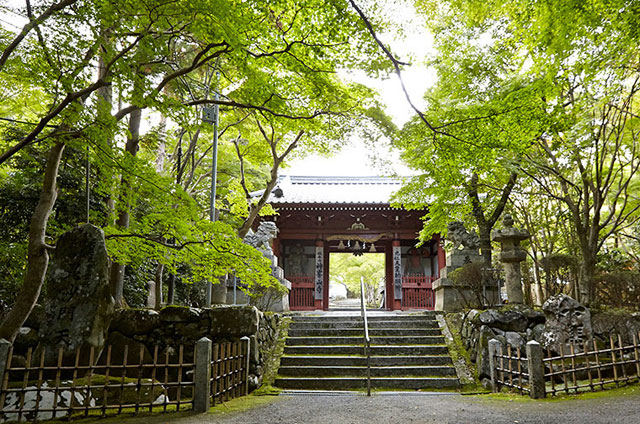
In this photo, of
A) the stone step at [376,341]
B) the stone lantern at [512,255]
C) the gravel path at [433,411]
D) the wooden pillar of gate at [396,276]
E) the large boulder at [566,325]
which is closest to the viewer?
the gravel path at [433,411]

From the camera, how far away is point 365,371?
785 centimetres

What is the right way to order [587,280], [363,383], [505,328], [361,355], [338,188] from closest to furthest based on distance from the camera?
[363,383]
[505,328]
[587,280]
[361,355]
[338,188]

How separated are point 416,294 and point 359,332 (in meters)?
6.30

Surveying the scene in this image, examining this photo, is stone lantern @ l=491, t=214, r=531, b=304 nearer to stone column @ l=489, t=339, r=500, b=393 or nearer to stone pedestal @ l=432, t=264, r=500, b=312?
stone column @ l=489, t=339, r=500, b=393

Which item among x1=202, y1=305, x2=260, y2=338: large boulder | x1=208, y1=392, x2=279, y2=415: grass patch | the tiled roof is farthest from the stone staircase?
the tiled roof

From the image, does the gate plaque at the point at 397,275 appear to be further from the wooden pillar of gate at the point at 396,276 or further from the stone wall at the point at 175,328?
the stone wall at the point at 175,328

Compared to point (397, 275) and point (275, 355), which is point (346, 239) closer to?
point (397, 275)

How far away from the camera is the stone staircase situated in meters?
7.53

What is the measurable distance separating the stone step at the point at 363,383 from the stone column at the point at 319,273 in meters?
7.77

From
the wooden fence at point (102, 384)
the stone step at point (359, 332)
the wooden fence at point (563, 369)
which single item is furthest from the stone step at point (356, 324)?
the wooden fence at point (102, 384)

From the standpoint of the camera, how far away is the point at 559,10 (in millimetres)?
6164

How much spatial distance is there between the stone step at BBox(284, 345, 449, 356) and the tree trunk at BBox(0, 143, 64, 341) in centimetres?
500

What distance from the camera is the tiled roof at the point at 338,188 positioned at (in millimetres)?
17734

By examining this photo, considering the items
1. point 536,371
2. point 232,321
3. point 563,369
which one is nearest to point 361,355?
point 232,321
